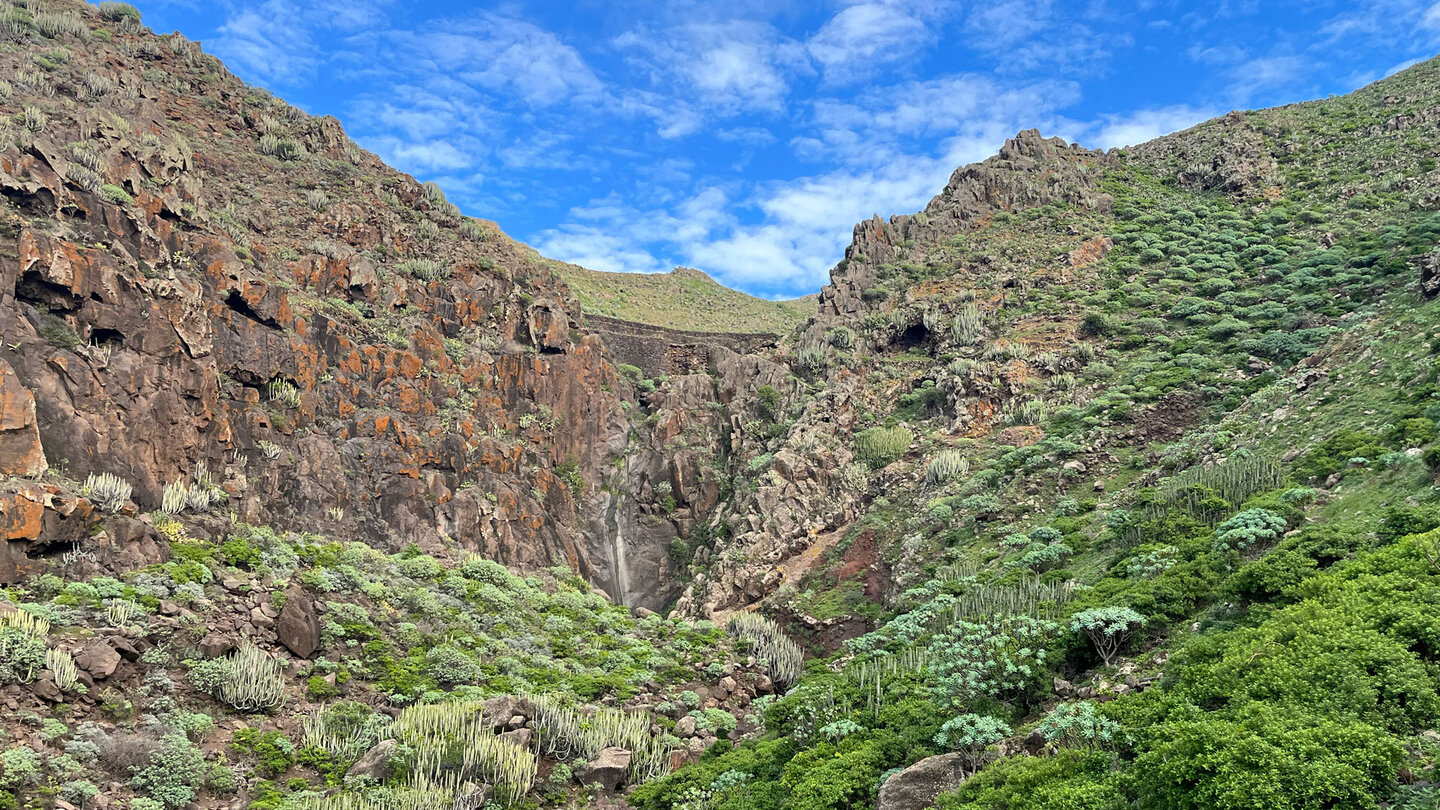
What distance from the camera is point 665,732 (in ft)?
85.3

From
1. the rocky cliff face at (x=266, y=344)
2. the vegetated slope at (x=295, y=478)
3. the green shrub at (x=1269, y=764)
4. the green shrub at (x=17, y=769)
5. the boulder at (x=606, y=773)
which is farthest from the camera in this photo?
the rocky cliff face at (x=266, y=344)

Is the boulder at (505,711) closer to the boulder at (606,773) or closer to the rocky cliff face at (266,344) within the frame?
the boulder at (606,773)

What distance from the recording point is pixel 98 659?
19.2 metres

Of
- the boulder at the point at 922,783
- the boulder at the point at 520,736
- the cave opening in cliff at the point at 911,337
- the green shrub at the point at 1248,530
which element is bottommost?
the boulder at the point at 520,736

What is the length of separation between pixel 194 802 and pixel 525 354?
36.7 m

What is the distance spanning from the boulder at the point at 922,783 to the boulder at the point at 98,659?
1930cm

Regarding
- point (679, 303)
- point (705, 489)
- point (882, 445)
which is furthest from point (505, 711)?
point (679, 303)

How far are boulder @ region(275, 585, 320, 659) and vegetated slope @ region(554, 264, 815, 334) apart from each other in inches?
2202

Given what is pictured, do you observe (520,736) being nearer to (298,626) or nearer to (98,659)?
(298,626)

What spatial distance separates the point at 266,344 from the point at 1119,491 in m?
40.2

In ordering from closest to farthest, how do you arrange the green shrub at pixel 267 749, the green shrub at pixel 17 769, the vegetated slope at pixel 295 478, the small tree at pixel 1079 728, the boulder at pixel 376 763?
the small tree at pixel 1079 728
the green shrub at pixel 17 769
the green shrub at pixel 267 749
the boulder at pixel 376 763
the vegetated slope at pixel 295 478

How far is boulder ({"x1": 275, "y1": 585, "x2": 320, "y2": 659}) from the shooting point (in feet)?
79.9

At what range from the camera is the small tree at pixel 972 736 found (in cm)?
1566

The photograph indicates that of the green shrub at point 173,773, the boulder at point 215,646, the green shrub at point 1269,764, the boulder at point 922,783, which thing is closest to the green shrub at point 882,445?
the boulder at point 922,783
